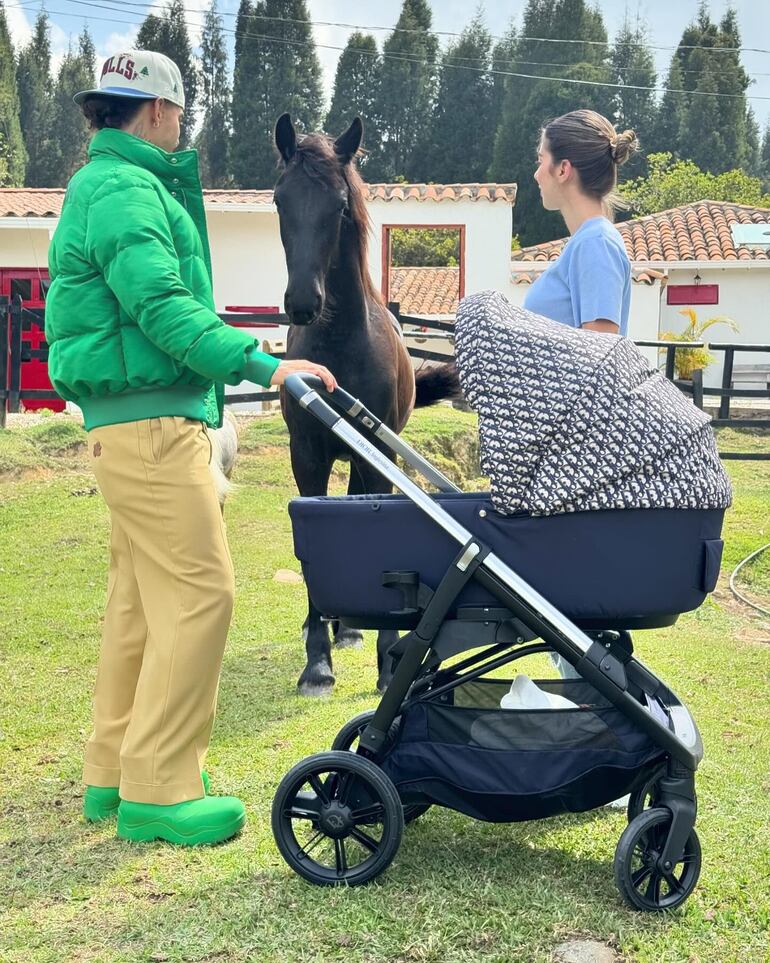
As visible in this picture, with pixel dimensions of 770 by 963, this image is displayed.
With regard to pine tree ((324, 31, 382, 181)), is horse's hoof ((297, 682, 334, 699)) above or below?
below

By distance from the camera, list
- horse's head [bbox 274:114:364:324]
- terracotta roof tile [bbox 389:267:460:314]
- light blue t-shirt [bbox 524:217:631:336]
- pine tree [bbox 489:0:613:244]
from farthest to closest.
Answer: pine tree [bbox 489:0:613:244]
terracotta roof tile [bbox 389:267:460:314]
horse's head [bbox 274:114:364:324]
light blue t-shirt [bbox 524:217:631:336]

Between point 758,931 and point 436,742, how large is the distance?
0.93 meters

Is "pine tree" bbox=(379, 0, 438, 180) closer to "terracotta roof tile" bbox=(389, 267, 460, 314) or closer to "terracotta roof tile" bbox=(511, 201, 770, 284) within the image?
"terracotta roof tile" bbox=(389, 267, 460, 314)

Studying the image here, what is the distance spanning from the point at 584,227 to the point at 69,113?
59.8 meters

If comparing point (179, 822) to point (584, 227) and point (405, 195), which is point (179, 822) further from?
point (405, 195)

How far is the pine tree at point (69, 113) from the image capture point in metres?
54.1

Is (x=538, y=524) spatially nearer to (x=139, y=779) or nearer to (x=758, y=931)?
(x=758, y=931)

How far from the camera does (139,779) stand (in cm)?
315

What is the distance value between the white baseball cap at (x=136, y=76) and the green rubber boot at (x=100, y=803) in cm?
208

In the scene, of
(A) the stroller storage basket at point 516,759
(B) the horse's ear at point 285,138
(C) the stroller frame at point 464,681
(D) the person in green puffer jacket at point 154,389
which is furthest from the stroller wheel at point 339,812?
(B) the horse's ear at point 285,138

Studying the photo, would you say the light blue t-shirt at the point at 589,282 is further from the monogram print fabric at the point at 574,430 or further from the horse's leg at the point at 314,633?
the horse's leg at the point at 314,633

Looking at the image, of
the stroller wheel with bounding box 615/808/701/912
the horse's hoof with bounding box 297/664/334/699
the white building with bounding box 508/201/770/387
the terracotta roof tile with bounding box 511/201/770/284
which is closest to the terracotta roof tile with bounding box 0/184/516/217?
the terracotta roof tile with bounding box 511/201/770/284

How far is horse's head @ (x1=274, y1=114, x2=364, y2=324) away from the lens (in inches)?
184

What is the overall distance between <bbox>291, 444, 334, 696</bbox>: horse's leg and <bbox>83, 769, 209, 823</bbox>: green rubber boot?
4.86 feet
